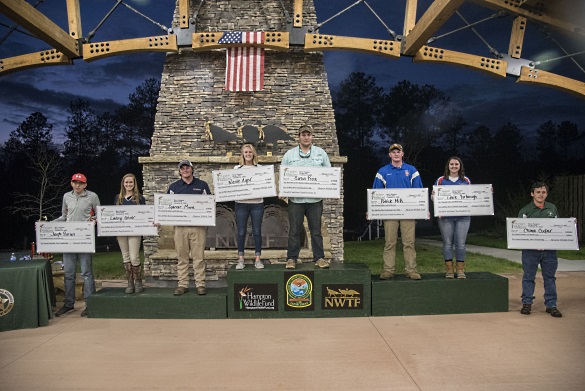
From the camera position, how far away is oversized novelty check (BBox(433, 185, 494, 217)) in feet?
17.3

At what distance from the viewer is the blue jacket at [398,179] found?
18.0 ft

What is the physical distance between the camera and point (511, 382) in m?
3.24

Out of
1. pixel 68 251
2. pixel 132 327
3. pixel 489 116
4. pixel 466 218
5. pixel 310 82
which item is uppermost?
pixel 489 116

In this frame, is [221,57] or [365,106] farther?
[365,106]

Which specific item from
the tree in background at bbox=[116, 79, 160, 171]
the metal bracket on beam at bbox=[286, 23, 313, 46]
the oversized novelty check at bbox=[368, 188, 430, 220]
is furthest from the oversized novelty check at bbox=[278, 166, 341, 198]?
the tree in background at bbox=[116, 79, 160, 171]

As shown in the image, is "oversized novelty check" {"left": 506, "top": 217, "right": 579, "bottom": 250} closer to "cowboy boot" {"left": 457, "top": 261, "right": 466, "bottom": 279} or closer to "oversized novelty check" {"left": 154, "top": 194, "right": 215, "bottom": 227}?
"cowboy boot" {"left": 457, "top": 261, "right": 466, "bottom": 279}

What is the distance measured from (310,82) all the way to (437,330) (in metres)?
5.26

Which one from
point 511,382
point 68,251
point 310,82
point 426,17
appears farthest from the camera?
point 310,82

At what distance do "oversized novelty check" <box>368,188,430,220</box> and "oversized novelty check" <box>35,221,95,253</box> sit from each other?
3650mm

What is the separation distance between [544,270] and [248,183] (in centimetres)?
382

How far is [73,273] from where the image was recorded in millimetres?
5543

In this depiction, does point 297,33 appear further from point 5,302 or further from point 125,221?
point 5,302

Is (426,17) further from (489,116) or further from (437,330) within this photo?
(489,116)

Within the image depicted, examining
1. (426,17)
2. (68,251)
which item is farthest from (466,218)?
(68,251)
